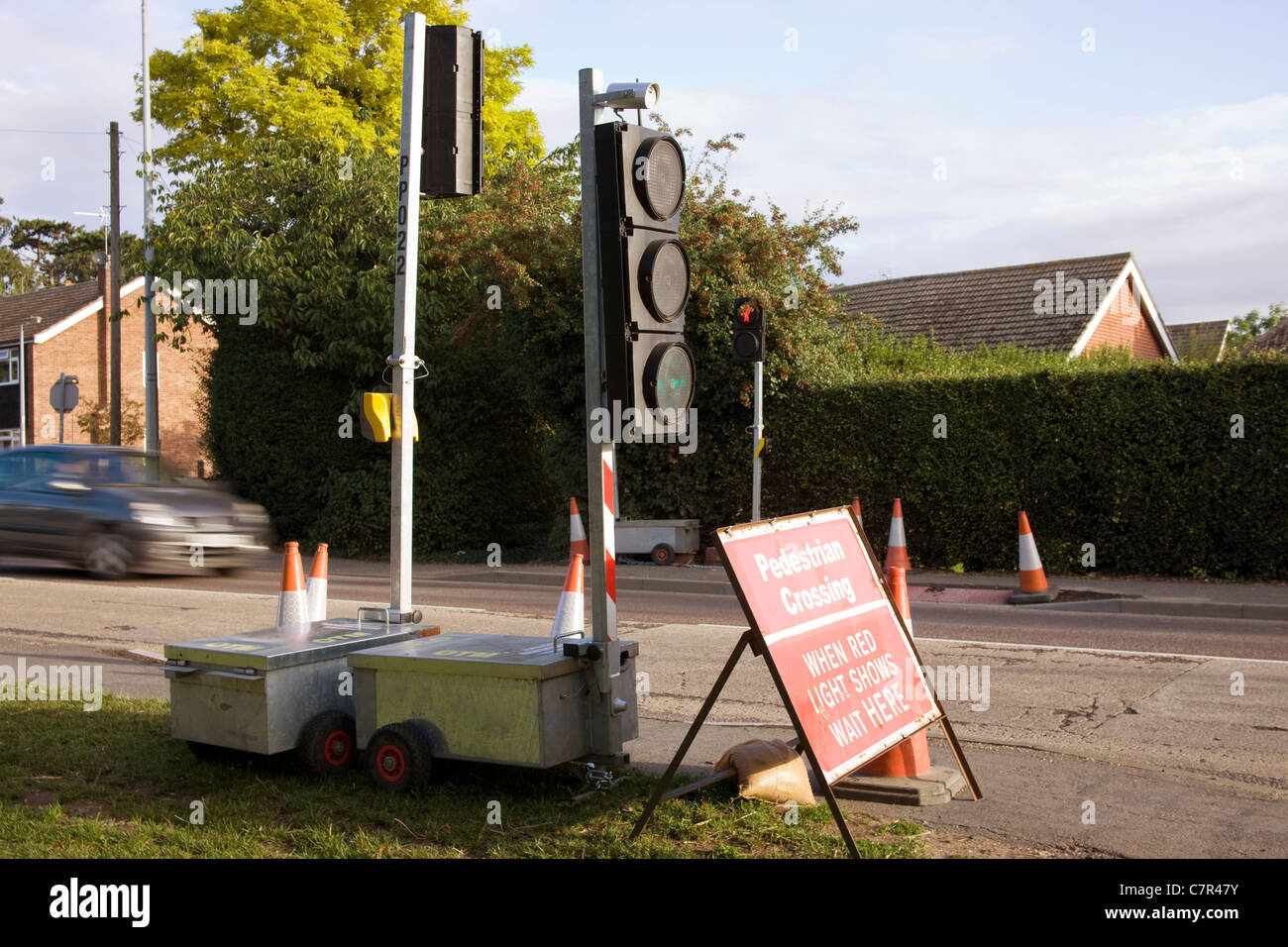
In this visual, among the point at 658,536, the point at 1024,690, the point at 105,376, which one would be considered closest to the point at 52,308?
the point at 105,376

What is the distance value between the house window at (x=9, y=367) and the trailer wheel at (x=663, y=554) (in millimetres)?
32747

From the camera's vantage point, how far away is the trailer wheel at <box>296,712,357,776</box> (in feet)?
16.5

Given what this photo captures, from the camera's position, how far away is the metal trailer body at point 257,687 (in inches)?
196

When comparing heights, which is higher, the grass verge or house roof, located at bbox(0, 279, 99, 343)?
house roof, located at bbox(0, 279, 99, 343)

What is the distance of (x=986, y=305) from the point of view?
1062 inches

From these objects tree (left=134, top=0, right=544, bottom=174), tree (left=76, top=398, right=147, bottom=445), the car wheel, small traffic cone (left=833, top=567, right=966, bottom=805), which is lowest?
small traffic cone (left=833, top=567, right=966, bottom=805)

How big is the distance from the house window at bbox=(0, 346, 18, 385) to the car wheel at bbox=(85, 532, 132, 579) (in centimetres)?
3012

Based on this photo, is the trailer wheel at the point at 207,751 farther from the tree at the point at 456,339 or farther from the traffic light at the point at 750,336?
the tree at the point at 456,339

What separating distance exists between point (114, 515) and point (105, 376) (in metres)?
29.8

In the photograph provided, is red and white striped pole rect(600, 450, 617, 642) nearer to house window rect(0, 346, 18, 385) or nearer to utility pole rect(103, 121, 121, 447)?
utility pole rect(103, 121, 121, 447)

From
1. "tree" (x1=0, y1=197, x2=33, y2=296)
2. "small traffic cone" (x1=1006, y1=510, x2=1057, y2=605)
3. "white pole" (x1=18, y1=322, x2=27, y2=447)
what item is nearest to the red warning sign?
"small traffic cone" (x1=1006, y1=510, x2=1057, y2=605)

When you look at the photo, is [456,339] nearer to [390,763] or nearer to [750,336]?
[750,336]

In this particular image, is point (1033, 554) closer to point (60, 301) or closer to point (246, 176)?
point (246, 176)
